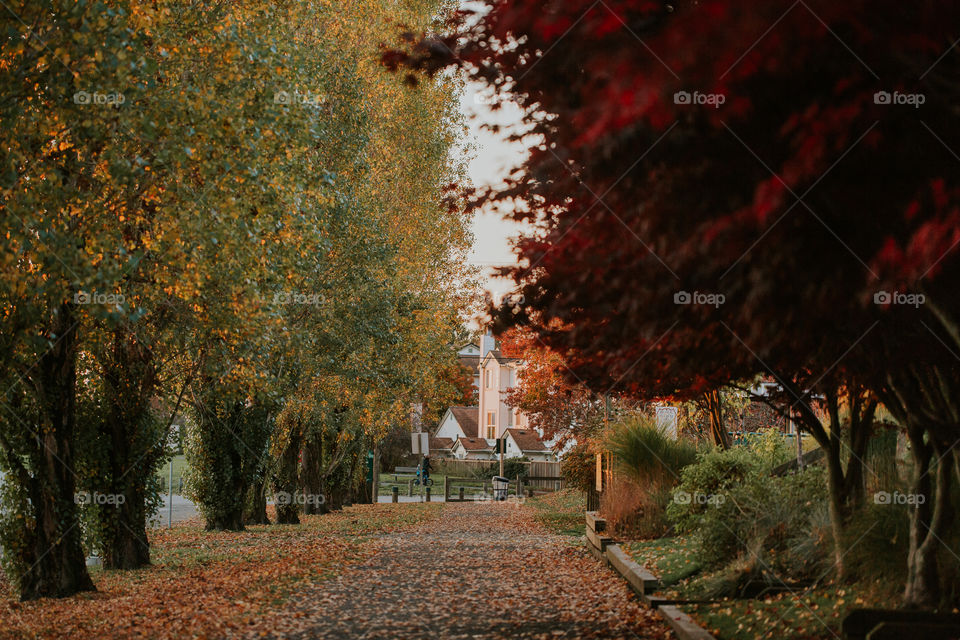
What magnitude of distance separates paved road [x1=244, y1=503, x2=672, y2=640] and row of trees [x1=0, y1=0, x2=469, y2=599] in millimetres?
3358

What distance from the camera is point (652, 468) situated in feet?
52.0

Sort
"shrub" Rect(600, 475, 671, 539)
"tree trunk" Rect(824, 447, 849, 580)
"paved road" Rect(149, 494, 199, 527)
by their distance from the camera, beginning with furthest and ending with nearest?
"paved road" Rect(149, 494, 199, 527), "shrub" Rect(600, 475, 671, 539), "tree trunk" Rect(824, 447, 849, 580)

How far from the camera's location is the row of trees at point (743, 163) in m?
3.86

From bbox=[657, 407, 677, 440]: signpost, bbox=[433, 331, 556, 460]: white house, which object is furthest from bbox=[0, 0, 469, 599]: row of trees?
bbox=[433, 331, 556, 460]: white house

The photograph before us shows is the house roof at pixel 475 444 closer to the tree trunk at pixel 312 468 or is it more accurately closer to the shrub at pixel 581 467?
the tree trunk at pixel 312 468

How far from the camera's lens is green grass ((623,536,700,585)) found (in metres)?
11.3

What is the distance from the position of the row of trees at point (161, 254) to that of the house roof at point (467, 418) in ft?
199

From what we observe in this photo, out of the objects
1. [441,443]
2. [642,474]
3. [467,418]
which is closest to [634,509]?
[642,474]

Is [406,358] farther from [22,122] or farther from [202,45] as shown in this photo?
[22,122]

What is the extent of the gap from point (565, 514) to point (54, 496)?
16858 millimetres

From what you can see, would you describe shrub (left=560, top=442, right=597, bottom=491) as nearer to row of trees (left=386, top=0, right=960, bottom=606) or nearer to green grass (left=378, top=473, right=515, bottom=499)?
row of trees (left=386, top=0, right=960, bottom=606)

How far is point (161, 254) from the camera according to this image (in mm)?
10750

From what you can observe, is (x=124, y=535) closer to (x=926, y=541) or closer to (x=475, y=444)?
(x=926, y=541)

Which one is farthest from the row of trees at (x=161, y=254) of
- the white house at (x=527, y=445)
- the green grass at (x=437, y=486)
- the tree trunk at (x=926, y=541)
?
the white house at (x=527, y=445)
